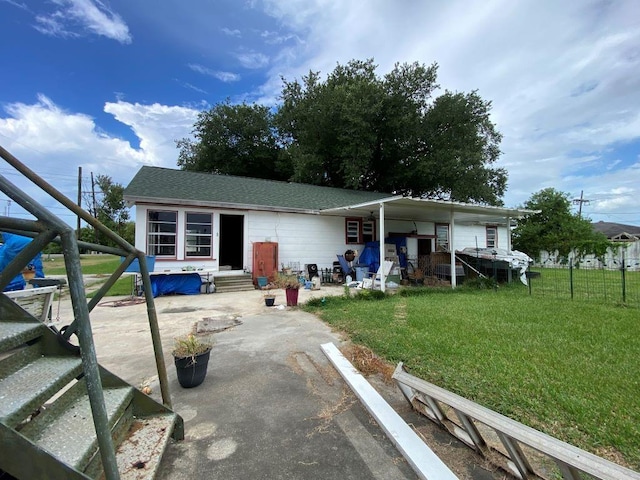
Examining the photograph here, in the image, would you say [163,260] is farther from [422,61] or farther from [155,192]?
[422,61]

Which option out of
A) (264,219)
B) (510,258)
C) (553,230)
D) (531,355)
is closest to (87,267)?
(264,219)

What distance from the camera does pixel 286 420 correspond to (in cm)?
258

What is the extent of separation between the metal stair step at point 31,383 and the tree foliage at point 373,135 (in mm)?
18737

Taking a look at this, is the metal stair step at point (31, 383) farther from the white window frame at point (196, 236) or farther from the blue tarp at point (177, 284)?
the white window frame at point (196, 236)

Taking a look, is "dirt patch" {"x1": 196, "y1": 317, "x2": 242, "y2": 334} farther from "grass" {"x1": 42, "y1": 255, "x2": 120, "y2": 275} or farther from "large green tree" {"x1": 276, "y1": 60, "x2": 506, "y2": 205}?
"large green tree" {"x1": 276, "y1": 60, "x2": 506, "y2": 205}

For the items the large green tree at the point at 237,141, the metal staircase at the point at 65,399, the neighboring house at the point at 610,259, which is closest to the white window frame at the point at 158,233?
the metal staircase at the point at 65,399

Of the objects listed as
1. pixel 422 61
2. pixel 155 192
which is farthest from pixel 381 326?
pixel 422 61

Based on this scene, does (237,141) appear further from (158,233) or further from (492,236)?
(492,236)

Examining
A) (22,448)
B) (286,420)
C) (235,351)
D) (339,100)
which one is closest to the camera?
(22,448)

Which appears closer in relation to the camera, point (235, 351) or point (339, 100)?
point (235, 351)

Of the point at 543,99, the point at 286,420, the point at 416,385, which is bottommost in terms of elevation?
the point at 286,420

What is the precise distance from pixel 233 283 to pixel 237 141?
18.6 meters

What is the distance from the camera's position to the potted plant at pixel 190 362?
306cm

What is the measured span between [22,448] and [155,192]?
9.46 meters
